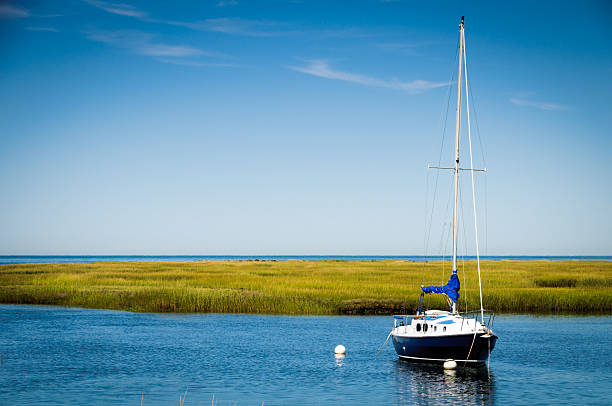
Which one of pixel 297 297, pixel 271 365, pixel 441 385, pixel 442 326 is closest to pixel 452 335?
pixel 442 326

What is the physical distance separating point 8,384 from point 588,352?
93.2 ft

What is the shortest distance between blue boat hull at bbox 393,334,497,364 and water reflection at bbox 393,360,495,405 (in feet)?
1.51

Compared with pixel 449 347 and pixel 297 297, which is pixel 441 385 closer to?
pixel 449 347

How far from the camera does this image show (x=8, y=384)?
26.6 meters

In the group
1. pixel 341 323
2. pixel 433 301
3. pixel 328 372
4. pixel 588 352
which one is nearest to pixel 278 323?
pixel 341 323

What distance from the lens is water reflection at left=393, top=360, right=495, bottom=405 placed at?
25.3 m

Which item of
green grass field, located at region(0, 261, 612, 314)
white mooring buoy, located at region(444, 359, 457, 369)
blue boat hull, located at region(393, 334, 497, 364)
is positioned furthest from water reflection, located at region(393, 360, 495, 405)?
green grass field, located at region(0, 261, 612, 314)

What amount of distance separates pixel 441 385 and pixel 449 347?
10.8ft

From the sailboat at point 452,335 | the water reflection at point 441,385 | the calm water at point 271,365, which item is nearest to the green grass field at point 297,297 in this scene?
the calm water at point 271,365

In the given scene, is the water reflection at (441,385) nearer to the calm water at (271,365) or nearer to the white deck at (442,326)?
the calm water at (271,365)

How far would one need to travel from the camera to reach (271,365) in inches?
1238

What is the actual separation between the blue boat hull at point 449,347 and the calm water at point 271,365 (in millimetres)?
781

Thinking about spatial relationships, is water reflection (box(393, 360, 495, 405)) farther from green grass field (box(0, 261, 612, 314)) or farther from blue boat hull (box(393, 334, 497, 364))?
green grass field (box(0, 261, 612, 314))

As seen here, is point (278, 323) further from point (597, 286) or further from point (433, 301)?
point (597, 286)
